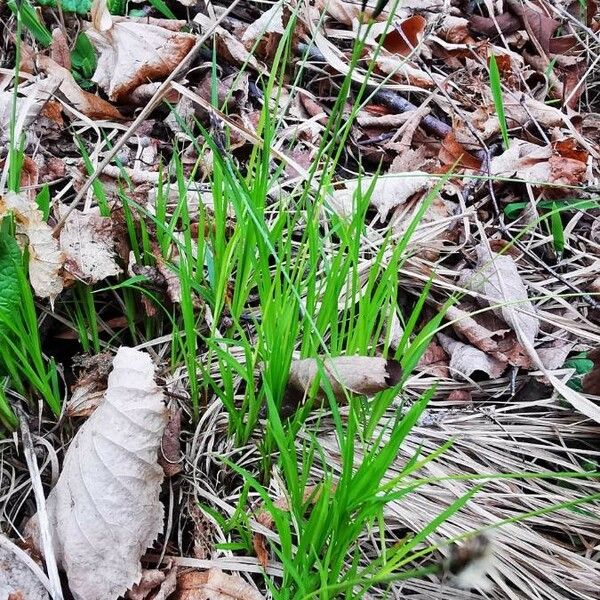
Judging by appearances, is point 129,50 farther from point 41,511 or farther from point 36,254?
point 41,511

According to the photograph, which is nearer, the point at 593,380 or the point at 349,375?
the point at 349,375

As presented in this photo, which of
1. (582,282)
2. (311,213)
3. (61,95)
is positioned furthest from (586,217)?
(61,95)

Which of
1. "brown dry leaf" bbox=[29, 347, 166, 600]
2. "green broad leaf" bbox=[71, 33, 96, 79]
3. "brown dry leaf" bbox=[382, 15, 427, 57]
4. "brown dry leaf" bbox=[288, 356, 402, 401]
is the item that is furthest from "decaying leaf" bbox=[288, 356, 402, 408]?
"brown dry leaf" bbox=[382, 15, 427, 57]

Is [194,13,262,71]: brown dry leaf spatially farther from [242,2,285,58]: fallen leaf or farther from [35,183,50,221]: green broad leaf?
[35,183,50,221]: green broad leaf

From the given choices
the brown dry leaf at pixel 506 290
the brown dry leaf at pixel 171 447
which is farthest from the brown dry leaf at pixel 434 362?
the brown dry leaf at pixel 171 447

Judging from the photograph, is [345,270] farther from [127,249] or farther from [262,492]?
[127,249]

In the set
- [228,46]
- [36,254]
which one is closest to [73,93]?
[228,46]
